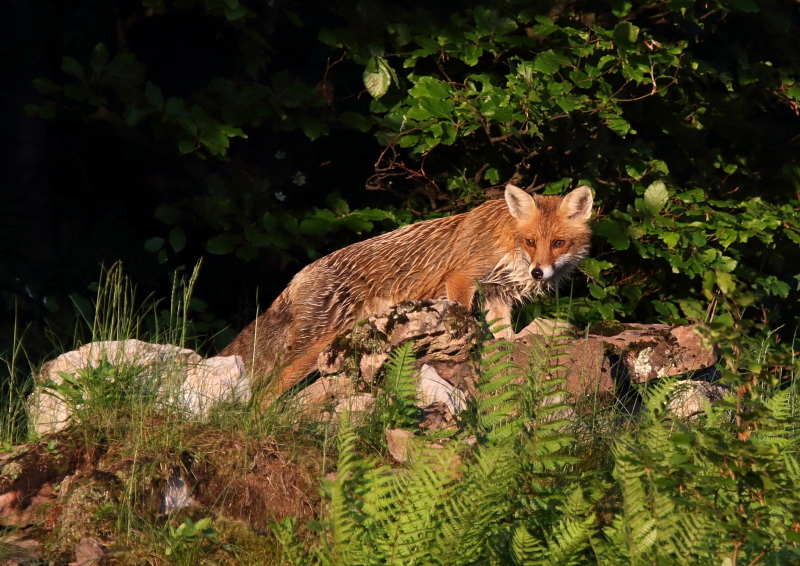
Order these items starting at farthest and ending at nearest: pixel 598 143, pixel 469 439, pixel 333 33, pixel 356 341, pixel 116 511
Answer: pixel 598 143 < pixel 333 33 < pixel 356 341 < pixel 469 439 < pixel 116 511

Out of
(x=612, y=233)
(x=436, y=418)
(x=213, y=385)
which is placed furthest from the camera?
(x=612, y=233)

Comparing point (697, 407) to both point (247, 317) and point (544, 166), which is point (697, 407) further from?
point (247, 317)

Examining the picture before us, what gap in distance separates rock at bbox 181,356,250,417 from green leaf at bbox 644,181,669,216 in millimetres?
4414

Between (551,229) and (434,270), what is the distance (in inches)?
45.5

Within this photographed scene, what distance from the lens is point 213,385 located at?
17.6ft

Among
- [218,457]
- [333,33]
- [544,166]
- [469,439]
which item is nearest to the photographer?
[218,457]

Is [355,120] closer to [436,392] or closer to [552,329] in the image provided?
[436,392]

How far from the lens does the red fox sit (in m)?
7.46

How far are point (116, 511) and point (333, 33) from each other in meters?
5.17

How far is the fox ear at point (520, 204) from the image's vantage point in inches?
304

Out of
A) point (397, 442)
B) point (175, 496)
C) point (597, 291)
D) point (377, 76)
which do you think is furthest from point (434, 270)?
point (175, 496)

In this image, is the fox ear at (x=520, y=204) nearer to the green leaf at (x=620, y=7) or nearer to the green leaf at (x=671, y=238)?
the green leaf at (x=671, y=238)

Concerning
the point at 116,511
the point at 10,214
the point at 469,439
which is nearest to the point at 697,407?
the point at 469,439

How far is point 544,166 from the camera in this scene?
929 centimetres
